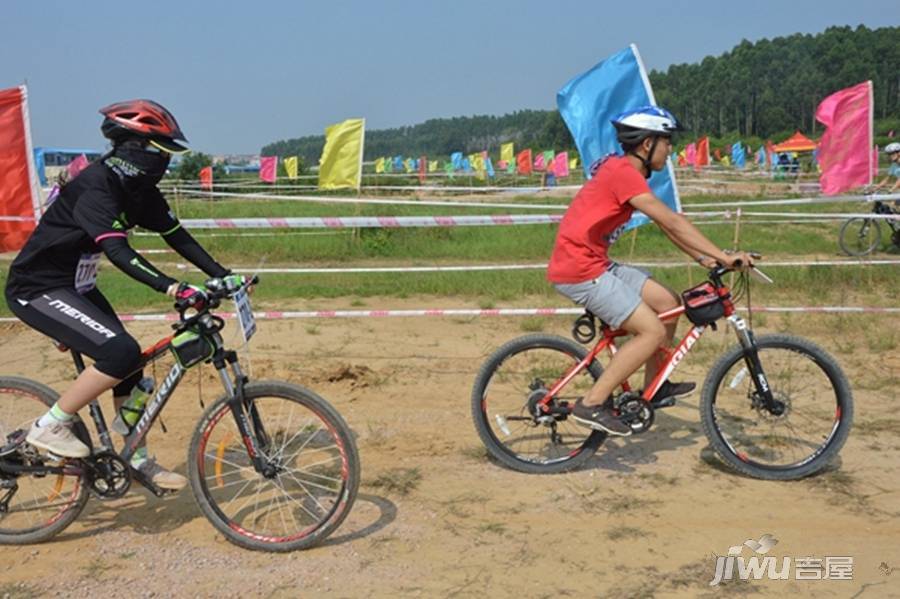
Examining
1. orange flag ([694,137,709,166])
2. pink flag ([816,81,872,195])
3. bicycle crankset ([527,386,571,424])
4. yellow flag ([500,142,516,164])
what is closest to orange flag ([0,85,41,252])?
bicycle crankset ([527,386,571,424])

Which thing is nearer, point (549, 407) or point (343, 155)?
point (549, 407)

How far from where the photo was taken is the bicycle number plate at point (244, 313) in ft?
11.8

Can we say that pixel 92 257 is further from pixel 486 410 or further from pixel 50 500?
pixel 486 410

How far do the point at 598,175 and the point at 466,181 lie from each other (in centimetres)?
4616

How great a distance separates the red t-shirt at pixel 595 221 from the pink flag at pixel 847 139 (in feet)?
34.7

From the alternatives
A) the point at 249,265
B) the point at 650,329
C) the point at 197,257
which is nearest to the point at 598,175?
the point at 650,329

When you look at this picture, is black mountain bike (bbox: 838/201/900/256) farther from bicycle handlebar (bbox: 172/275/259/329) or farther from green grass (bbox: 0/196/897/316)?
bicycle handlebar (bbox: 172/275/259/329)

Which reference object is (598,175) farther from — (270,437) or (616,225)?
(270,437)

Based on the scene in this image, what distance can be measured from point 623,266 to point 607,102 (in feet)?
12.6

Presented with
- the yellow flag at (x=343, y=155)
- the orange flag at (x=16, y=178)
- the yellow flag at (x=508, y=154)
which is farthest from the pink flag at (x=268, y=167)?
the yellow flag at (x=508, y=154)

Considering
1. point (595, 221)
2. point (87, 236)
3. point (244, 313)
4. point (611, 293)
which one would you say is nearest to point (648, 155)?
point (595, 221)

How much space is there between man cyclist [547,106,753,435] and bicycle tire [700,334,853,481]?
18cm

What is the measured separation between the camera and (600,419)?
14.5 ft

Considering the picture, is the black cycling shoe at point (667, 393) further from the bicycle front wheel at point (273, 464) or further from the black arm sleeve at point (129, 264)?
the black arm sleeve at point (129, 264)
